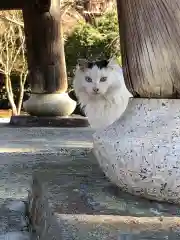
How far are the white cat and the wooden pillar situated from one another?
0.98m

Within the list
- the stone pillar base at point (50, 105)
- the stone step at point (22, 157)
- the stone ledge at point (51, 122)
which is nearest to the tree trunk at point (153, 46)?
the stone step at point (22, 157)

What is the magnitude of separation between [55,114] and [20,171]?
3154mm

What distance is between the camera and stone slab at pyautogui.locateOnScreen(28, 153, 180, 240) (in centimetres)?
149

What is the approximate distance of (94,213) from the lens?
1.61 metres

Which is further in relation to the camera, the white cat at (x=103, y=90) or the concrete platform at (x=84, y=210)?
the white cat at (x=103, y=90)

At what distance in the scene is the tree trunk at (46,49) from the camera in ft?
21.2

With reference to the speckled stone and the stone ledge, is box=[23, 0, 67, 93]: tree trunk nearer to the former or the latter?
the stone ledge

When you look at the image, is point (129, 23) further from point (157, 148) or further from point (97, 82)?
point (97, 82)

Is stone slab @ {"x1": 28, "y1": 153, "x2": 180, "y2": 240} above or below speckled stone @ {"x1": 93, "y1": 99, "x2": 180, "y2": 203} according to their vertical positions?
below

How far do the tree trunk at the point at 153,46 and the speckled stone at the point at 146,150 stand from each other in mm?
61

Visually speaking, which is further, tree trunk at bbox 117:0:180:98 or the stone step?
the stone step

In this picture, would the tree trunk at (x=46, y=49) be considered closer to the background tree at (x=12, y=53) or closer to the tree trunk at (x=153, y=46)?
the tree trunk at (x=153, y=46)

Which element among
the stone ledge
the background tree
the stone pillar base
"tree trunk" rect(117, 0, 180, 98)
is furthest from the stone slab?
the background tree

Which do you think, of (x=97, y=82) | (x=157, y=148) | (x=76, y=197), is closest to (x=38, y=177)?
(x=76, y=197)
